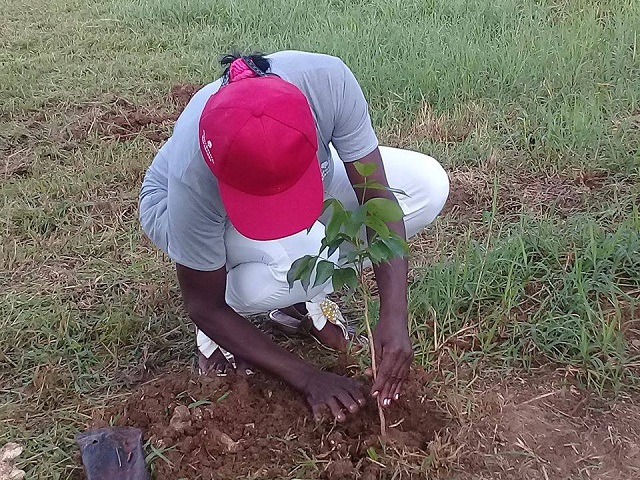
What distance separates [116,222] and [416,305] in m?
1.37

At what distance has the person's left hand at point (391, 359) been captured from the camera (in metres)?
1.73

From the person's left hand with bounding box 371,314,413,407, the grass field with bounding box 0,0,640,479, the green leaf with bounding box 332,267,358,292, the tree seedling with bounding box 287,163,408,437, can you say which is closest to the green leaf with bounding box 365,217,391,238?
the tree seedling with bounding box 287,163,408,437

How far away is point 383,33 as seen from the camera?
14.5 feet

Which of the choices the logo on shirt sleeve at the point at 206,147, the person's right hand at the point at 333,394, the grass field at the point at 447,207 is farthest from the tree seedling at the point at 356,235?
the grass field at the point at 447,207

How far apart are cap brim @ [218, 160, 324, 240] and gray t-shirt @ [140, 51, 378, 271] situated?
7.2 inches

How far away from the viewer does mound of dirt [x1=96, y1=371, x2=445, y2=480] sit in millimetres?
1727

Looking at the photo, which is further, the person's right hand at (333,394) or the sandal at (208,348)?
the sandal at (208,348)

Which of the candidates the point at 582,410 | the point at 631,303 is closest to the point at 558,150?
the point at 631,303

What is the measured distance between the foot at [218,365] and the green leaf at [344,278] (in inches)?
23.4

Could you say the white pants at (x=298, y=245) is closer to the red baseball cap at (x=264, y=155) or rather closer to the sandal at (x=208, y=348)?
the sandal at (x=208, y=348)

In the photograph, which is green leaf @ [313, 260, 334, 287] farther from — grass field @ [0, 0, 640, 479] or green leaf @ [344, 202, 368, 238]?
grass field @ [0, 0, 640, 479]

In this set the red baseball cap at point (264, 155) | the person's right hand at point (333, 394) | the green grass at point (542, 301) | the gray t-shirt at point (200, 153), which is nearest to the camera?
the red baseball cap at point (264, 155)

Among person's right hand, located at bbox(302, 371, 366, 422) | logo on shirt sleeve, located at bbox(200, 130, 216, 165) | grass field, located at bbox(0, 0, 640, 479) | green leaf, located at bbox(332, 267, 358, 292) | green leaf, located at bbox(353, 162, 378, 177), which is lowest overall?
grass field, located at bbox(0, 0, 640, 479)

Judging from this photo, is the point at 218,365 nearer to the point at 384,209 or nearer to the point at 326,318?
the point at 326,318
